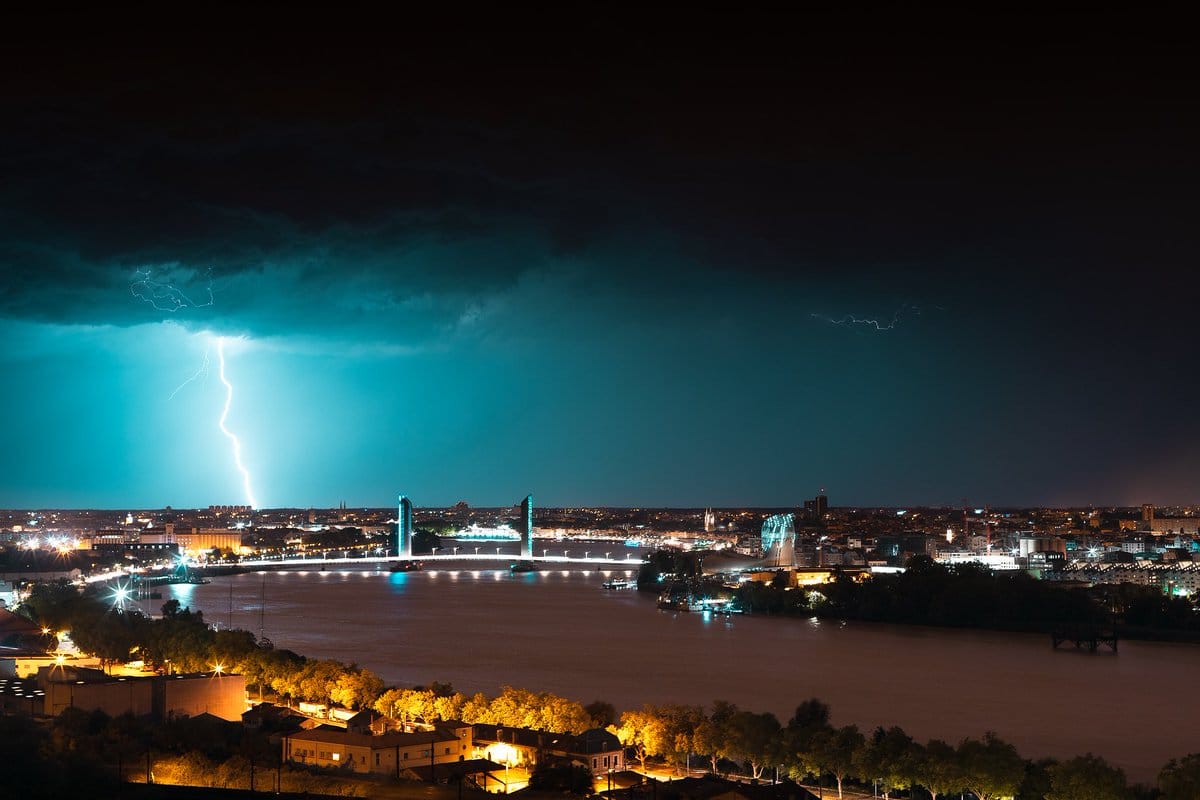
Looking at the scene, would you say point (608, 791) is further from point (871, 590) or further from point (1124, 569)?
point (1124, 569)

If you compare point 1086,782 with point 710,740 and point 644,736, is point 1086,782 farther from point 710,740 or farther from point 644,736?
point 644,736

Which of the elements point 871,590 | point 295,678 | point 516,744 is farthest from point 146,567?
point 516,744

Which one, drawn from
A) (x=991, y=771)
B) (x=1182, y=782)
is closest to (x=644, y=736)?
(x=991, y=771)

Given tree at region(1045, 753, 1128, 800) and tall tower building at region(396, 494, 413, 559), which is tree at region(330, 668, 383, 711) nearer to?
tree at region(1045, 753, 1128, 800)

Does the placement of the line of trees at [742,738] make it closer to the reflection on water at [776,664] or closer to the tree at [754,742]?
the tree at [754,742]

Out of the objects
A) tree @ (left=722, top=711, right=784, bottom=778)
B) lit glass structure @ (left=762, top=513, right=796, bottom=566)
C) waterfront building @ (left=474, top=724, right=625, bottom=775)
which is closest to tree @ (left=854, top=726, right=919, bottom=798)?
tree @ (left=722, top=711, right=784, bottom=778)

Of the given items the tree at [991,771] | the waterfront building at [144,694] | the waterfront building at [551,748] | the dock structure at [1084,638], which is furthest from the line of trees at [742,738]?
the dock structure at [1084,638]
